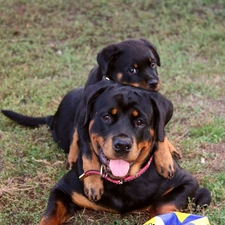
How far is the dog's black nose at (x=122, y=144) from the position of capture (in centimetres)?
344

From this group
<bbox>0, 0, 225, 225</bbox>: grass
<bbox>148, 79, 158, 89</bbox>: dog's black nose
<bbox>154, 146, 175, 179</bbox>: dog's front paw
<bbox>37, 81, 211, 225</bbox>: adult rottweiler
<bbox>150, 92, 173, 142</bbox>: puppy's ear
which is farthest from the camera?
<bbox>148, 79, 158, 89</bbox>: dog's black nose

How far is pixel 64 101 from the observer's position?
5.33 m

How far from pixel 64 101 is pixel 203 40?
136 inches

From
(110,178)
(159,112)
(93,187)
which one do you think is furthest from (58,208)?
(159,112)

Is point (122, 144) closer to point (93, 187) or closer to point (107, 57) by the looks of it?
point (93, 187)

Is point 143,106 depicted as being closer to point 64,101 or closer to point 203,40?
point 64,101

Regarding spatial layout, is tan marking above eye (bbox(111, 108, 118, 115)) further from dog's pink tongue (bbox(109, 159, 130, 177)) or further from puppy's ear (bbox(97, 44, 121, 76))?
puppy's ear (bbox(97, 44, 121, 76))

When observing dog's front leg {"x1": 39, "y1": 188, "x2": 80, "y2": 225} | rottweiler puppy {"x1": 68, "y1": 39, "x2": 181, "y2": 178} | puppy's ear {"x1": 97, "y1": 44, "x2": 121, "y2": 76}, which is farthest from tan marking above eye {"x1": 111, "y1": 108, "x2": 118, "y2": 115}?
puppy's ear {"x1": 97, "y1": 44, "x2": 121, "y2": 76}

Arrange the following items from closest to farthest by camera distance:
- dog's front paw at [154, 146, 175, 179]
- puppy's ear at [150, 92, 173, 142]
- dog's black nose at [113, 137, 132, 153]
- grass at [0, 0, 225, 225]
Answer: dog's black nose at [113, 137, 132, 153] < puppy's ear at [150, 92, 173, 142] < dog's front paw at [154, 146, 175, 179] < grass at [0, 0, 225, 225]

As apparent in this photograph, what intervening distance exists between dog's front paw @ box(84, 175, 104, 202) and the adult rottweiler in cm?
Answer: 2

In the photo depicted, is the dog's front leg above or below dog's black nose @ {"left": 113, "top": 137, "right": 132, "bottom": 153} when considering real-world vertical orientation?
below

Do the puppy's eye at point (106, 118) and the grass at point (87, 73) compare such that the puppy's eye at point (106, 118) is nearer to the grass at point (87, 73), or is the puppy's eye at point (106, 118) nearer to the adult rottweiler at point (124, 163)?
the adult rottweiler at point (124, 163)

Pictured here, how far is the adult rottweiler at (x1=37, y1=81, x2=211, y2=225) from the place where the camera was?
3588 millimetres

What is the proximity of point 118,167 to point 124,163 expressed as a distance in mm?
49
